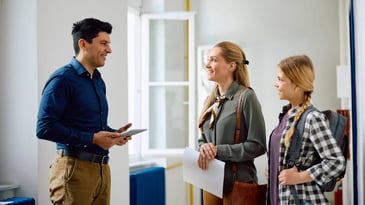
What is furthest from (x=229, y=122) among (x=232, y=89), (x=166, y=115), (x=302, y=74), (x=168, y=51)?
(x=168, y=51)

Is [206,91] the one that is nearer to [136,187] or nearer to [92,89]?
[136,187]

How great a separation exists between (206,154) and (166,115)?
2.76 metres

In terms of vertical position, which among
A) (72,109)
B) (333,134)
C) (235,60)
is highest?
(235,60)

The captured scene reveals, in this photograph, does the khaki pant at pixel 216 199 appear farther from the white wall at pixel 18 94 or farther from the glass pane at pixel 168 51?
the glass pane at pixel 168 51

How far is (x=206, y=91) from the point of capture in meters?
5.72

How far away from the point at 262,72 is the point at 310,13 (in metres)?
0.81

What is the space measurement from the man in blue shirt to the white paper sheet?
37cm

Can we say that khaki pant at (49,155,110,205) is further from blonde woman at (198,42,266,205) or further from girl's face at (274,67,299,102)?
girl's face at (274,67,299,102)

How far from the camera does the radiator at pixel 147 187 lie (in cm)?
403

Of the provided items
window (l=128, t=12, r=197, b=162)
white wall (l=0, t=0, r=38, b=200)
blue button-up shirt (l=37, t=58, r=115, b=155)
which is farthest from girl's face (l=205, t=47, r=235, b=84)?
window (l=128, t=12, r=197, b=162)

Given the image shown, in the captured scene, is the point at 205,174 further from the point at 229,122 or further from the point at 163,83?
the point at 163,83

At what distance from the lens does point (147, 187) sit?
416 centimetres

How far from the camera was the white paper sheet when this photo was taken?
248 cm

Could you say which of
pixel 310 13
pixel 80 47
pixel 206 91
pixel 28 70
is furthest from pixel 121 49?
pixel 310 13
